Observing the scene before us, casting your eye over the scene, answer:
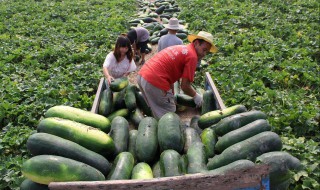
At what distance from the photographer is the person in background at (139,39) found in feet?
34.8

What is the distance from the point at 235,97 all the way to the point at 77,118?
3.91 meters

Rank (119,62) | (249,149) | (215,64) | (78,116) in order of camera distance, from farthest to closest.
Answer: (215,64) < (119,62) < (78,116) < (249,149)

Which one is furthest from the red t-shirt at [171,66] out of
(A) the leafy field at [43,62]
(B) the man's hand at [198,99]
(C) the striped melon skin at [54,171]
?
(C) the striped melon skin at [54,171]

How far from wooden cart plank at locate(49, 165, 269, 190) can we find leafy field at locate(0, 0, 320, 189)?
5.97 ft

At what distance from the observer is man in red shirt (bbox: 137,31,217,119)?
5.66 m

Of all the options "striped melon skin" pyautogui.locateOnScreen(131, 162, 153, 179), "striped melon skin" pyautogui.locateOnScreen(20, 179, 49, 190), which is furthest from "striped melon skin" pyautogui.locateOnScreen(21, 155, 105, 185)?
"striped melon skin" pyautogui.locateOnScreen(131, 162, 153, 179)

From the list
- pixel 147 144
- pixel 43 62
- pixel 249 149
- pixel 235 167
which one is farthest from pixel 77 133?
pixel 43 62

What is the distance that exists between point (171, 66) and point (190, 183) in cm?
321

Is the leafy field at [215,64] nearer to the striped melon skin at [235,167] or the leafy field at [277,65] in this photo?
the leafy field at [277,65]

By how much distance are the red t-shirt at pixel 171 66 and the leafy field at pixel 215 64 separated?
1691 mm

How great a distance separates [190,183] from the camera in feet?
9.94

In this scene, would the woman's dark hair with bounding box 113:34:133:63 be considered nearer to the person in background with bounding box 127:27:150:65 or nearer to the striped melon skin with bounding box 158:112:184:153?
the striped melon skin with bounding box 158:112:184:153

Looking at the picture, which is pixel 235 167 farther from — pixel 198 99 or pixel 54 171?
pixel 198 99

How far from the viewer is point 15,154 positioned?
562 centimetres
